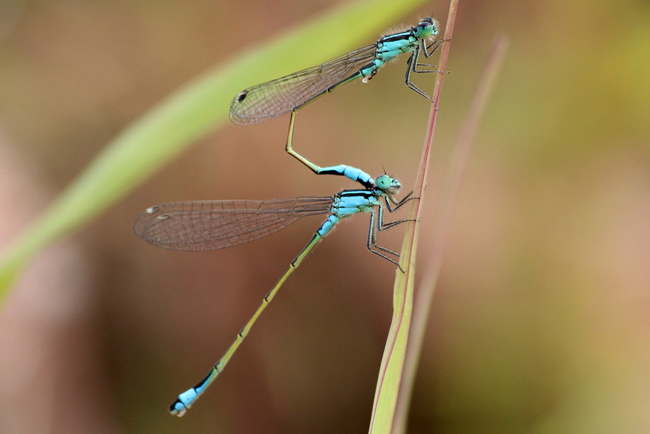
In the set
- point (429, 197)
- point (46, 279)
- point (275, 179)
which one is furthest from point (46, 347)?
point (429, 197)

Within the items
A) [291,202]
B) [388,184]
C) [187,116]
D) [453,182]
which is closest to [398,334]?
[453,182]

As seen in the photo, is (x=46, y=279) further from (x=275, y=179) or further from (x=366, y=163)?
(x=366, y=163)

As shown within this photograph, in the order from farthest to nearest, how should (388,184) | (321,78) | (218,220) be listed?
(218,220) < (321,78) < (388,184)

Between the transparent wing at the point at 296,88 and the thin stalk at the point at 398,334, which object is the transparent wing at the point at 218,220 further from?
the thin stalk at the point at 398,334

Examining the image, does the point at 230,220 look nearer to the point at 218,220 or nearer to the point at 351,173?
the point at 218,220

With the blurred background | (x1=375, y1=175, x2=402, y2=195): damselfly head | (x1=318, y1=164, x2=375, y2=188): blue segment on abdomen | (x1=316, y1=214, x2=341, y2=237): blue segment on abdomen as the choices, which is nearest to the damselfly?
(x1=318, y1=164, x2=375, y2=188): blue segment on abdomen

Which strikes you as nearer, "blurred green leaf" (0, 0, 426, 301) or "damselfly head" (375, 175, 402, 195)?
"blurred green leaf" (0, 0, 426, 301)

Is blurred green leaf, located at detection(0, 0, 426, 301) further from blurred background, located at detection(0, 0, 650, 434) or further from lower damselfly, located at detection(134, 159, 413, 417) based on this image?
blurred background, located at detection(0, 0, 650, 434)
